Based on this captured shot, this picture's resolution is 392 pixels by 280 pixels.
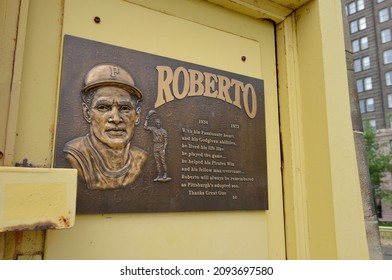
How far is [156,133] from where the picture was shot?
1936mm

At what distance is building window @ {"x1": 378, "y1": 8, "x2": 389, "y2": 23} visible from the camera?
95.1 ft

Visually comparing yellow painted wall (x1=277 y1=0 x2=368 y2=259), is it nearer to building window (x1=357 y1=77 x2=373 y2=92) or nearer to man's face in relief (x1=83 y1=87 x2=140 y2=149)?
man's face in relief (x1=83 y1=87 x2=140 y2=149)

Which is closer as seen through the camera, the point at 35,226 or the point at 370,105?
the point at 35,226

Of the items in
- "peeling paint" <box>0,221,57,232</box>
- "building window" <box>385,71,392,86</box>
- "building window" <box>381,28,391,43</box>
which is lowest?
"peeling paint" <box>0,221,57,232</box>

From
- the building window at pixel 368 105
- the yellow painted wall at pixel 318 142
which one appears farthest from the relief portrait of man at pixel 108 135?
the building window at pixel 368 105

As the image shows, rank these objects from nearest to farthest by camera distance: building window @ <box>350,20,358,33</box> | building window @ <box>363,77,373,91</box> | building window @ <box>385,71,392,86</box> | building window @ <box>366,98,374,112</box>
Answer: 1. building window @ <box>385,71,392,86</box>
2. building window @ <box>366,98,374,112</box>
3. building window @ <box>363,77,373,91</box>
4. building window @ <box>350,20,358,33</box>

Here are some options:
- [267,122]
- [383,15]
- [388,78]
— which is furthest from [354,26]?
[267,122]

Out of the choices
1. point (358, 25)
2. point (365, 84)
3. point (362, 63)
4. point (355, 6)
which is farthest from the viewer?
point (355, 6)

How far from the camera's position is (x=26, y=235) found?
155 cm

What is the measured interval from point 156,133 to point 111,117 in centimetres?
29

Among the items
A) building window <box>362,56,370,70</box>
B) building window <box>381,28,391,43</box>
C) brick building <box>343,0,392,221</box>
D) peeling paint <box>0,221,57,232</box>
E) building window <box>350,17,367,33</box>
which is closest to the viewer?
peeling paint <box>0,221,57,232</box>

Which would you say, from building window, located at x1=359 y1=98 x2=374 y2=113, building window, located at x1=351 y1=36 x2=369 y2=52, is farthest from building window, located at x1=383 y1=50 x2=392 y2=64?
building window, located at x1=359 y1=98 x2=374 y2=113

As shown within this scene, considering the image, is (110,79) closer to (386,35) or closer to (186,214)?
(186,214)
